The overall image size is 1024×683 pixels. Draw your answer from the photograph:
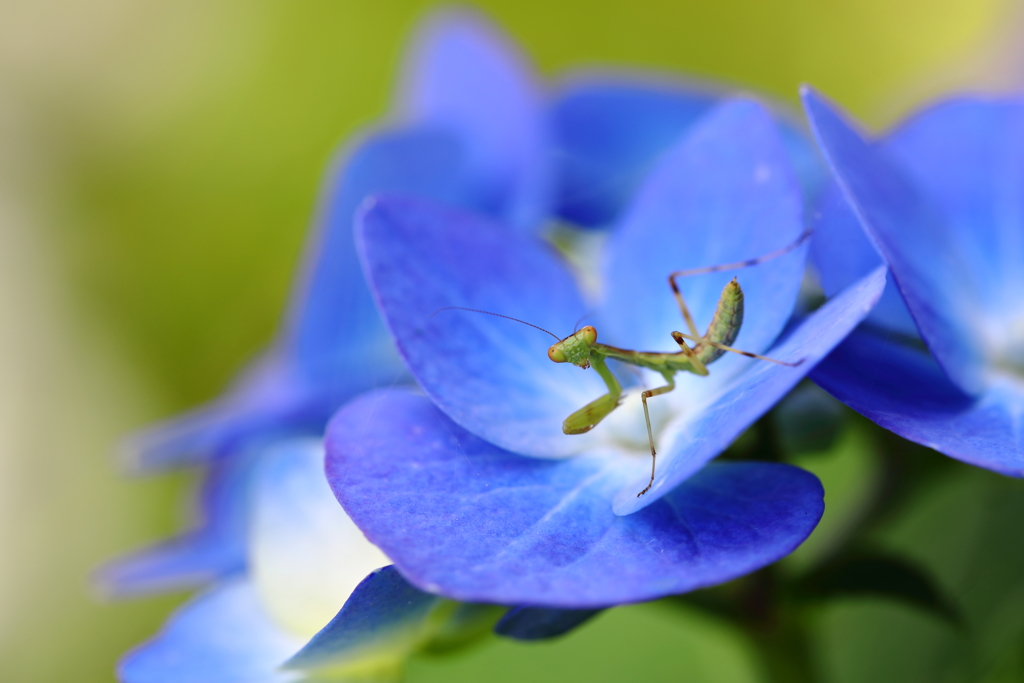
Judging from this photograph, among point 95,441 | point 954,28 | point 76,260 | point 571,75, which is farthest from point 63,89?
point 954,28

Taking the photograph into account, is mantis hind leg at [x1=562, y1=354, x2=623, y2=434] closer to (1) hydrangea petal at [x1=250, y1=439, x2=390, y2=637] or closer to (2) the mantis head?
(2) the mantis head

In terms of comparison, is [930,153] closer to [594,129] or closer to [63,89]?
[594,129]

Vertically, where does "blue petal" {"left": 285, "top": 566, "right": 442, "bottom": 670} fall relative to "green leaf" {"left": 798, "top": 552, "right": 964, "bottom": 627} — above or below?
above

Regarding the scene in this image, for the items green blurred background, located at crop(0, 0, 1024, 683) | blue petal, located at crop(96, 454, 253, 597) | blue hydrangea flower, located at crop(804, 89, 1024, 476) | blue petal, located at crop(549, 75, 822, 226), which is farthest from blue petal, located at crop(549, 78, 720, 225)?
green blurred background, located at crop(0, 0, 1024, 683)

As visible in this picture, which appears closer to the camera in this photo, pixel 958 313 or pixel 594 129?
pixel 958 313

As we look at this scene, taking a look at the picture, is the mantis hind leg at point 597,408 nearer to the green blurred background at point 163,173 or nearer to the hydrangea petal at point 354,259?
the hydrangea petal at point 354,259
